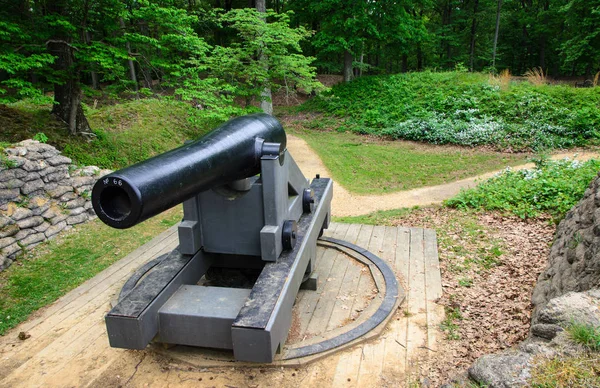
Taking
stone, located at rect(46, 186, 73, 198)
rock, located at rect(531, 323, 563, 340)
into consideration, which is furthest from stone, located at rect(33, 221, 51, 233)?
rock, located at rect(531, 323, 563, 340)

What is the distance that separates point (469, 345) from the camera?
3.17m

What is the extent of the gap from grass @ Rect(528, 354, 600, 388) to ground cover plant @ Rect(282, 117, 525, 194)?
723 cm

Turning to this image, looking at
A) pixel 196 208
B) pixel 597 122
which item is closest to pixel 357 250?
pixel 196 208

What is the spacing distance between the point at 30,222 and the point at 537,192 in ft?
24.9

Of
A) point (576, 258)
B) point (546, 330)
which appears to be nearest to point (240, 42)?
point (576, 258)

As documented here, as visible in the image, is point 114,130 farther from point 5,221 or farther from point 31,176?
point 5,221

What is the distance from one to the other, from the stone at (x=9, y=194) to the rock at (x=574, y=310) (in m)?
6.45

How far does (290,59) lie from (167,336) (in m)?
8.56

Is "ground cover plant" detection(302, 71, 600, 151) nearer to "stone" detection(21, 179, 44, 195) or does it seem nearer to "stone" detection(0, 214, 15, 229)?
"stone" detection(21, 179, 44, 195)

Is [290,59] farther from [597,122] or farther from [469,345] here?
[597,122]

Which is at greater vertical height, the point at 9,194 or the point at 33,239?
the point at 9,194

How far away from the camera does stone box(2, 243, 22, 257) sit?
549 centimetres

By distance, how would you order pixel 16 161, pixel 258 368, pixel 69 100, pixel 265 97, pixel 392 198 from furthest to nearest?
pixel 265 97 < pixel 392 198 < pixel 69 100 < pixel 16 161 < pixel 258 368

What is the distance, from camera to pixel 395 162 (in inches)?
465
